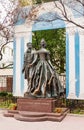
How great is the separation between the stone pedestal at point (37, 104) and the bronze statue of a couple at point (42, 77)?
0.35 metres

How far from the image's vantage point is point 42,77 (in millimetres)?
11500

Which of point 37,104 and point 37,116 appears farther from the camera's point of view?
point 37,104

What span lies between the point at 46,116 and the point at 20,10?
21.6 feet

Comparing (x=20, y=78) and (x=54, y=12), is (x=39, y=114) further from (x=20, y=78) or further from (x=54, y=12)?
(x=54, y=12)

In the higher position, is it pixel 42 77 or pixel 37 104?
pixel 42 77

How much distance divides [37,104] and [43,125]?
6.17 ft

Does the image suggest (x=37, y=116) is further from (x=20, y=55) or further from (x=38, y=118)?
(x=20, y=55)

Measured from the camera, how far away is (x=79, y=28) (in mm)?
12750

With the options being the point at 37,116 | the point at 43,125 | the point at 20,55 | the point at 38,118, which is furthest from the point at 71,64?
the point at 43,125

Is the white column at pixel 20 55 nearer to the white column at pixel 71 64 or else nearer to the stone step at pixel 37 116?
the white column at pixel 71 64


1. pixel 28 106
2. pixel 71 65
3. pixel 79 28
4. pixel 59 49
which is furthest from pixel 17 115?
pixel 59 49

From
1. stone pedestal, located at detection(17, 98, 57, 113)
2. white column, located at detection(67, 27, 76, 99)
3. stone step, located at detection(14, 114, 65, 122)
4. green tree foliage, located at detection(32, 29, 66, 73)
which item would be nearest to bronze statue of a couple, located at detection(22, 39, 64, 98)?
stone pedestal, located at detection(17, 98, 57, 113)

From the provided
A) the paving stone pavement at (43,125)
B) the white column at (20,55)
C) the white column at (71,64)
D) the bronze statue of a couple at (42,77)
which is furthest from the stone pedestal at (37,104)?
the white column at (20,55)

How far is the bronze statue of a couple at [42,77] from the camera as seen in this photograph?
11320 millimetres
